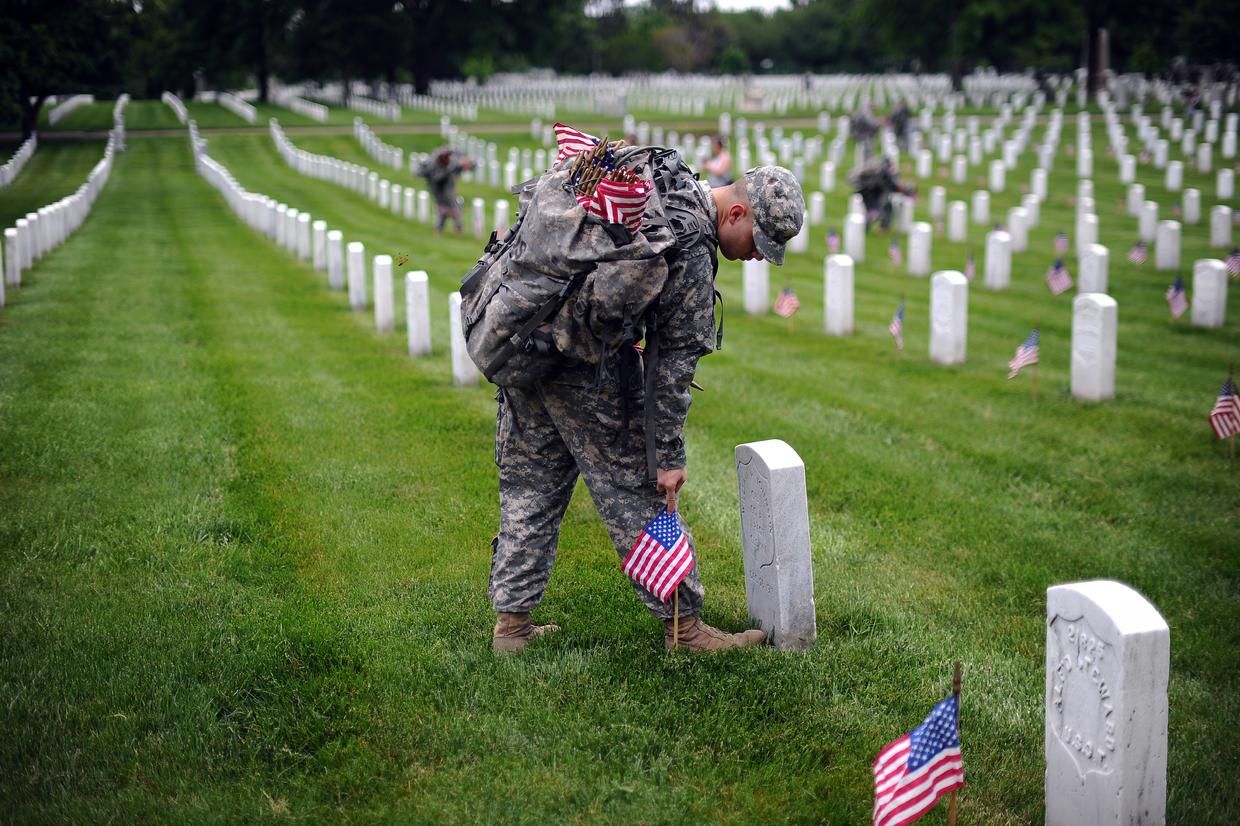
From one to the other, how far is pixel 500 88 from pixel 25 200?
→ 44382 mm

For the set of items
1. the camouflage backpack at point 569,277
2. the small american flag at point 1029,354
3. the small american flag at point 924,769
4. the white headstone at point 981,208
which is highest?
the camouflage backpack at point 569,277

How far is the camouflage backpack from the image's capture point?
4.31 metres

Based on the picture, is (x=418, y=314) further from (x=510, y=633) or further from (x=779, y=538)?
(x=779, y=538)

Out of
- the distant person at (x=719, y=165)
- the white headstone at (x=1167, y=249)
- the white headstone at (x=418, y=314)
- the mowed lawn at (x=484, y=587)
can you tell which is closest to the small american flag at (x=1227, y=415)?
the mowed lawn at (x=484, y=587)

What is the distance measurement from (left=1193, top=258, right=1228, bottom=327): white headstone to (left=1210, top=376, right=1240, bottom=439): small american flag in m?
6.16

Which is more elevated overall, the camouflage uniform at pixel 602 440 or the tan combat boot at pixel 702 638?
the camouflage uniform at pixel 602 440

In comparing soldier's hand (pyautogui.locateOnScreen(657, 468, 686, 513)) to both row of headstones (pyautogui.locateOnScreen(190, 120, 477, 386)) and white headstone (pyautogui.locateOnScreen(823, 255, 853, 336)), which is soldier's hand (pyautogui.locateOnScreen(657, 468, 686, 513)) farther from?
white headstone (pyautogui.locateOnScreen(823, 255, 853, 336))

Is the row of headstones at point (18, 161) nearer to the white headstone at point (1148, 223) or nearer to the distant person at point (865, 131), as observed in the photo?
the distant person at point (865, 131)

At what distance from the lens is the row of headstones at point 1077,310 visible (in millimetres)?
10344

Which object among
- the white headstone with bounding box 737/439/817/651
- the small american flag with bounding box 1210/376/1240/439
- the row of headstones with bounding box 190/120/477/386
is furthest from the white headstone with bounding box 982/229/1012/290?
the white headstone with bounding box 737/439/817/651

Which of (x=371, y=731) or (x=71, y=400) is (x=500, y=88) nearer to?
(x=71, y=400)

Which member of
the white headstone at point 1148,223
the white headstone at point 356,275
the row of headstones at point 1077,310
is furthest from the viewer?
the white headstone at point 1148,223

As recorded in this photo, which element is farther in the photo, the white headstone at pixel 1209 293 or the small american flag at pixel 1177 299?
the white headstone at pixel 1209 293

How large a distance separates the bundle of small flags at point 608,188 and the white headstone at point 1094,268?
509 inches
